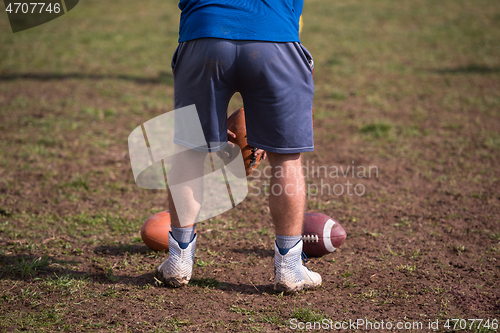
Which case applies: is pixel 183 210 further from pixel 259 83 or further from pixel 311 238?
pixel 311 238

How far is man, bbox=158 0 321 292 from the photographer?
2457mm

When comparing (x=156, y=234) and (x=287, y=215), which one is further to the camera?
(x=156, y=234)

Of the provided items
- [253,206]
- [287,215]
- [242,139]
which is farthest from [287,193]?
[253,206]

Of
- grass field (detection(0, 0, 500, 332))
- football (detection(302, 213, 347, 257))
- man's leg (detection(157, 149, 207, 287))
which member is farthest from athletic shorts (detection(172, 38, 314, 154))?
grass field (detection(0, 0, 500, 332))

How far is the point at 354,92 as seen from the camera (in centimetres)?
761

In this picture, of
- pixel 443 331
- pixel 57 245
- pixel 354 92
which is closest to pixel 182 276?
pixel 57 245

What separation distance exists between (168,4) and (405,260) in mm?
14295

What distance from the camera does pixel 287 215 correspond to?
8.82 ft

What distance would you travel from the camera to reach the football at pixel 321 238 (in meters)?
3.27
